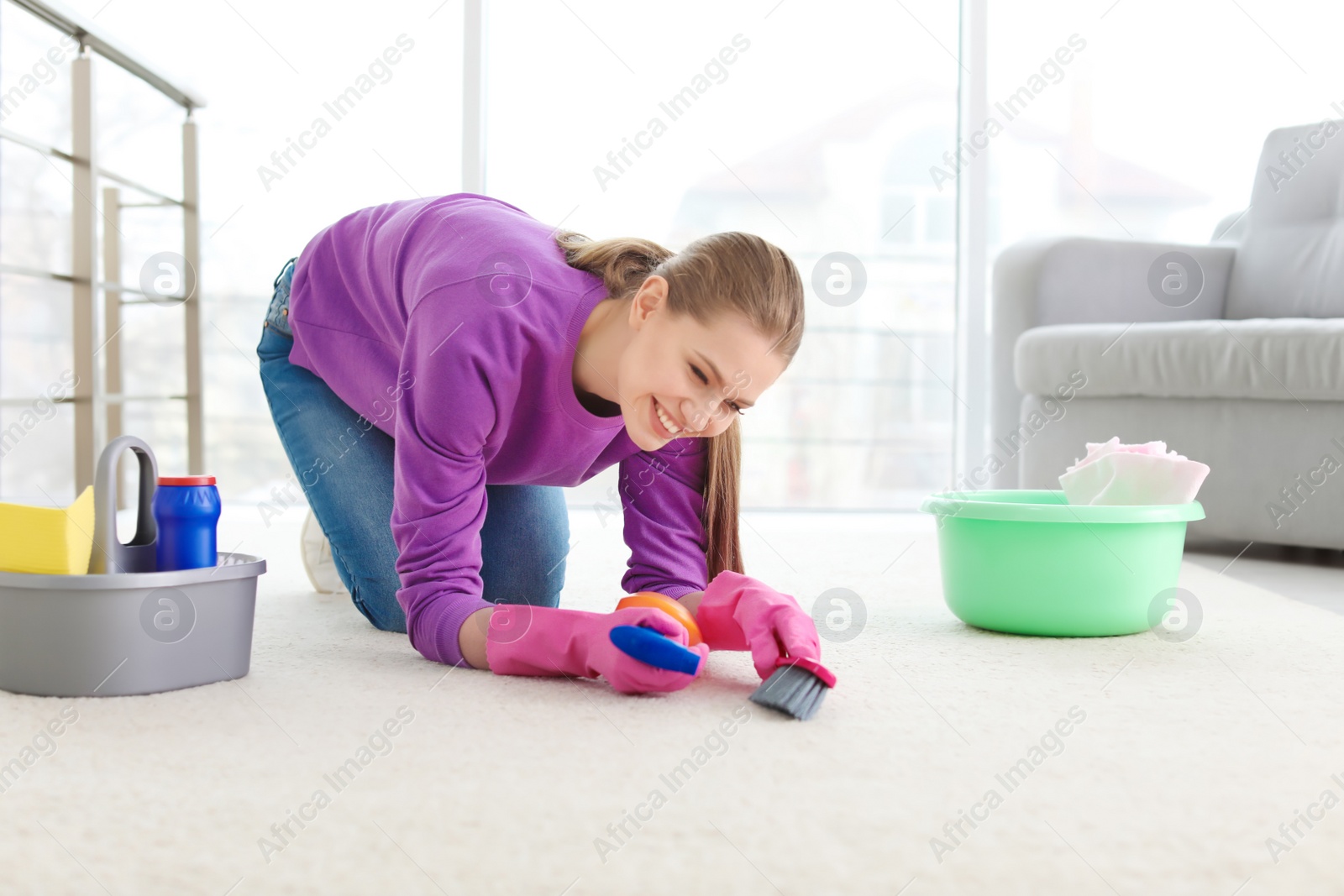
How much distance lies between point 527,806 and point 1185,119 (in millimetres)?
3051

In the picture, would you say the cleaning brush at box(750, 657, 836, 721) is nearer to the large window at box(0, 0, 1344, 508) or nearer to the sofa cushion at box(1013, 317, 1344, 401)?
the sofa cushion at box(1013, 317, 1344, 401)

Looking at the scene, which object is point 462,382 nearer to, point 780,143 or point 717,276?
point 717,276

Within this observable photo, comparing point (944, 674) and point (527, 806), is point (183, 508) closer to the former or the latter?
point (527, 806)

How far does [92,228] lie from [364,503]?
118 centimetres

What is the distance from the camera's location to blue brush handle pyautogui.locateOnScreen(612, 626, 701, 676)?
0.81 m

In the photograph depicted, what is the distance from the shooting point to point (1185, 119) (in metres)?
2.97

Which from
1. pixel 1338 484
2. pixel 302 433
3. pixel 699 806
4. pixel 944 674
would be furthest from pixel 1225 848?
pixel 1338 484

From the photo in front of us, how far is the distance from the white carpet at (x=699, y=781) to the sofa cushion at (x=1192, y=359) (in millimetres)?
796

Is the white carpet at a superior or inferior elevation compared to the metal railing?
inferior

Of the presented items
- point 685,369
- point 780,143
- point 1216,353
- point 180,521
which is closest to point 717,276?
point 685,369

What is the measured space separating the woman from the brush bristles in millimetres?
30

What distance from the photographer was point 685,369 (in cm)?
88

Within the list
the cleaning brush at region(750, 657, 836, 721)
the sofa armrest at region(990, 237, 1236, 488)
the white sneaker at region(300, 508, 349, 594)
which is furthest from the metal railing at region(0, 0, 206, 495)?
the sofa armrest at region(990, 237, 1236, 488)

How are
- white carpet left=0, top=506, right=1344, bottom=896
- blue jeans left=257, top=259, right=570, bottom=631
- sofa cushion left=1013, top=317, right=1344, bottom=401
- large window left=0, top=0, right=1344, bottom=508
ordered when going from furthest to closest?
large window left=0, top=0, right=1344, bottom=508 < sofa cushion left=1013, top=317, right=1344, bottom=401 < blue jeans left=257, top=259, right=570, bottom=631 < white carpet left=0, top=506, right=1344, bottom=896
